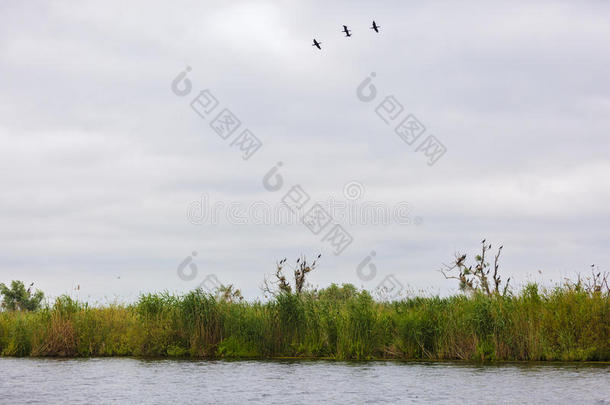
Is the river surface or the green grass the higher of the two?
the green grass

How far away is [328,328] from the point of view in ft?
102

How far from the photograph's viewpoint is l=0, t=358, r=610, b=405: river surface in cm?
1981

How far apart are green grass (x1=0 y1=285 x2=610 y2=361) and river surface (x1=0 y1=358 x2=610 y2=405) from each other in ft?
5.67

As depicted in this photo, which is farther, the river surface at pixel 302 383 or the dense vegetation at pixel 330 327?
the dense vegetation at pixel 330 327

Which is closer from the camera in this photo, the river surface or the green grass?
the river surface

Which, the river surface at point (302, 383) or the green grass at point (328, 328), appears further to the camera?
the green grass at point (328, 328)

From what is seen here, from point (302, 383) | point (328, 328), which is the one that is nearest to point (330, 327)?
point (328, 328)

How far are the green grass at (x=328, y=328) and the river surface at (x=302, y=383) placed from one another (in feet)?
5.67

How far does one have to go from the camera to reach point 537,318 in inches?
1088

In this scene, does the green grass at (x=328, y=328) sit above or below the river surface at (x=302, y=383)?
above

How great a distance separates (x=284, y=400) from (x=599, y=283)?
15965 millimetres

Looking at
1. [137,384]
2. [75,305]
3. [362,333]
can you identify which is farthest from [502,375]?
[75,305]

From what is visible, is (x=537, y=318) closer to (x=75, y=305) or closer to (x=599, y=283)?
(x=599, y=283)

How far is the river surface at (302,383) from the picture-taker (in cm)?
1981
